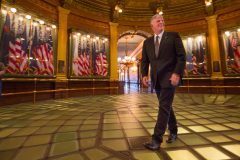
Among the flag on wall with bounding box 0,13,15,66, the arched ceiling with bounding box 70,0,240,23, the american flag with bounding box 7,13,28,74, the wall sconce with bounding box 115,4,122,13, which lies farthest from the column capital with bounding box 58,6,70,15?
the wall sconce with bounding box 115,4,122,13

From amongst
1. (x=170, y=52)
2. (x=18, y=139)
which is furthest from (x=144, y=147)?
(x=18, y=139)

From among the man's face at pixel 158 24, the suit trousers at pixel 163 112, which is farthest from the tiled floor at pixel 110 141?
the man's face at pixel 158 24

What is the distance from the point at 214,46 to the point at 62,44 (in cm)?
852

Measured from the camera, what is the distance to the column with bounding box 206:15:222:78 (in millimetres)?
8930

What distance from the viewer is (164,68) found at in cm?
189

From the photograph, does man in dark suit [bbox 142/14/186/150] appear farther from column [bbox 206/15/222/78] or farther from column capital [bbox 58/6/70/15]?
column [bbox 206/15/222/78]

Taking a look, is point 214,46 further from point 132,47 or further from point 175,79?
point 132,47

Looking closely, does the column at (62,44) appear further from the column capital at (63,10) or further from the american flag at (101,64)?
the american flag at (101,64)

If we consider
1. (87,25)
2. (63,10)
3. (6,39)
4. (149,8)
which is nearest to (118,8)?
(87,25)

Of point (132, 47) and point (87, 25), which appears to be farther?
point (132, 47)

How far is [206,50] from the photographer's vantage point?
9367mm

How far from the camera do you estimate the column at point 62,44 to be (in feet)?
25.3

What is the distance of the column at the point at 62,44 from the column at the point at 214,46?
8199mm

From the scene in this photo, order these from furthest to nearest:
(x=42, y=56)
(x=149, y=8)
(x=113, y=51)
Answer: (x=149, y=8), (x=113, y=51), (x=42, y=56)
